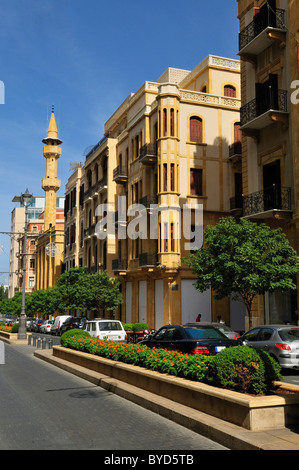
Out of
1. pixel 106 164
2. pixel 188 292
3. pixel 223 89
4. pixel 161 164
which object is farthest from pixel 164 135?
pixel 106 164

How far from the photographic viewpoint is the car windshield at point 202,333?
40.9 ft

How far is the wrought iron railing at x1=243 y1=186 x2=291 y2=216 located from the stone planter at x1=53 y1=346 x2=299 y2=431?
14.3 m

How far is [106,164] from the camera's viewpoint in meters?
49.0

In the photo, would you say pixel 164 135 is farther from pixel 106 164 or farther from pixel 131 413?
pixel 131 413

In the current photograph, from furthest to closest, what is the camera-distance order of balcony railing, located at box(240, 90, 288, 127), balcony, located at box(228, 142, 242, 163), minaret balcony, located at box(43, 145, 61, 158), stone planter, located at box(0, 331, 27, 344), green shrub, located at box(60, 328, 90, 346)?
minaret balcony, located at box(43, 145, 61, 158) < balcony, located at box(228, 142, 242, 163) < stone planter, located at box(0, 331, 27, 344) < balcony railing, located at box(240, 90, 288, 127) < green shrub, located at box(60, 328, 90, 346)

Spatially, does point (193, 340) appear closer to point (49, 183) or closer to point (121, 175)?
point (121, 175)

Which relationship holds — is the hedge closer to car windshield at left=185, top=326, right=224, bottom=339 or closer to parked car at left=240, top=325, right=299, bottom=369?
car windshield at left=185, top=326, right=224, bottom=339

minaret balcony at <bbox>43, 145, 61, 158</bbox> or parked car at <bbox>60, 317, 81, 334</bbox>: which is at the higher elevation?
minaret balcony at <bbox>43, 145, 61, 158</bbox>

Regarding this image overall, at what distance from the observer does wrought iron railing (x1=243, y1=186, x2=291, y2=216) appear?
2316cm

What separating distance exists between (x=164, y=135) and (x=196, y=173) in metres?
3.60

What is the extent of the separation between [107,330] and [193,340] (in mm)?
10833

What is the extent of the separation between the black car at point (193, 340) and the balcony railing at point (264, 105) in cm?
1402

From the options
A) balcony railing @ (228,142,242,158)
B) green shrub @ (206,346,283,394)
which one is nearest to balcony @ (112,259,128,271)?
balcony railing @ (228,142,242,158)

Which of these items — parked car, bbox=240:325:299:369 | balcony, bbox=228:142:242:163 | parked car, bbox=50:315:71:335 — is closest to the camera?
parked car, bbox=240:325:299:369
